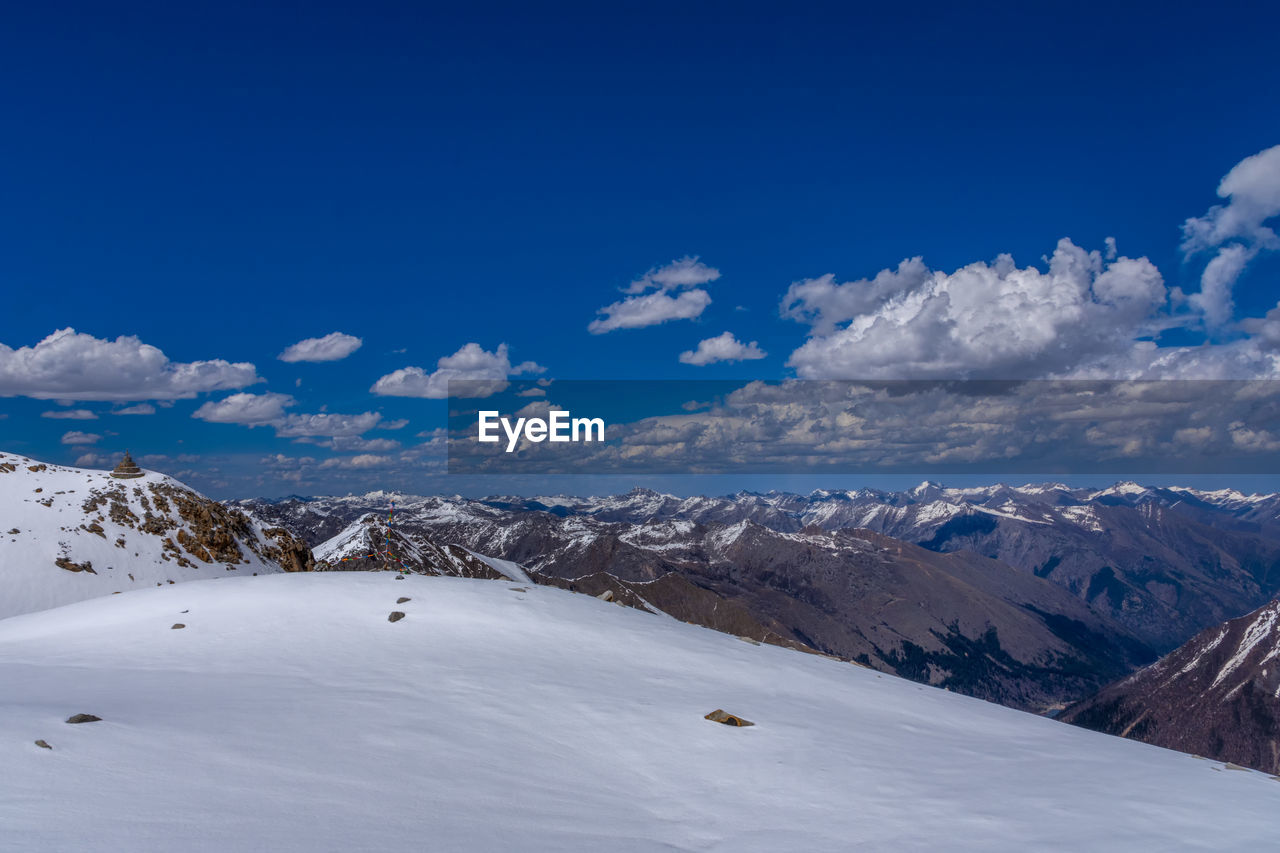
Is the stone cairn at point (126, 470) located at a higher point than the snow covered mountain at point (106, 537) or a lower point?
higher

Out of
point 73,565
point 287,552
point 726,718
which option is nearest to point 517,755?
point 726,718

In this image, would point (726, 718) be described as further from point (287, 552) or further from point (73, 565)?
point (287, 552)

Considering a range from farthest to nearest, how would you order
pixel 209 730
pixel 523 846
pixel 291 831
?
pixel 209 730 < pixel 523 846 < pixel 291 831

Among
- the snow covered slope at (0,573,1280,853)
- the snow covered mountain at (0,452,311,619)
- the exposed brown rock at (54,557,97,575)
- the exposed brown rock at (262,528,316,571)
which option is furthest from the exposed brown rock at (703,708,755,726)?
the exposed brown rock at (262,528,316,571)

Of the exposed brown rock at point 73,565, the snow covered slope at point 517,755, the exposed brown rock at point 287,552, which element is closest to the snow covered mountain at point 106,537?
the exposed brown rock at point 73,565

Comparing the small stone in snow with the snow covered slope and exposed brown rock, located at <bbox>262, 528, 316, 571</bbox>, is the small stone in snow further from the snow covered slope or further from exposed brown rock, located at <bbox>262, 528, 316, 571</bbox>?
exposed brown rock, located at <bbox>262, 528, 316, 571</bbox>

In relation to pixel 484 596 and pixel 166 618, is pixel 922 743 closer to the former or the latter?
pixel 484 596

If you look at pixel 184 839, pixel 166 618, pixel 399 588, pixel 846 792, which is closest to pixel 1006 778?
pixel 846 792

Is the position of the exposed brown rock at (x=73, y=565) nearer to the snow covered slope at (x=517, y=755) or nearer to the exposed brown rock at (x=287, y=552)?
the exposed brown rock at (x=287, y=552)
